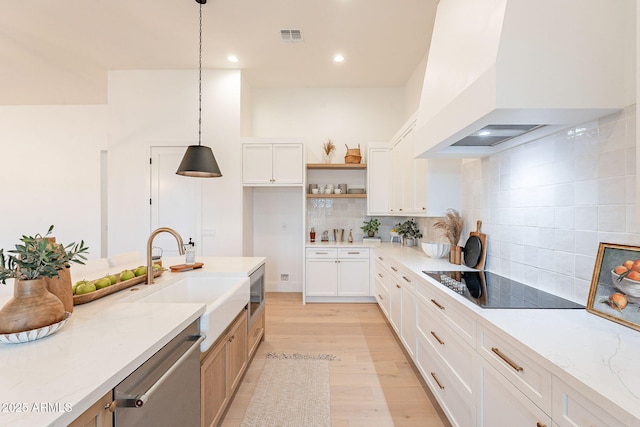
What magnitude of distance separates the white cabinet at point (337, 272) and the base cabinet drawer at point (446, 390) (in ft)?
5.98

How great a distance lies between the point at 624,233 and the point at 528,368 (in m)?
0.80

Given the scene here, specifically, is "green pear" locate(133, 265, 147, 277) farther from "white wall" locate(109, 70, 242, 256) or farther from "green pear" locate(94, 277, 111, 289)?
"white wall" locate(109, 70, 242, 256)

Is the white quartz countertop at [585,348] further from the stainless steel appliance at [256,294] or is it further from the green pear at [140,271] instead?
the green pear at [140,271]

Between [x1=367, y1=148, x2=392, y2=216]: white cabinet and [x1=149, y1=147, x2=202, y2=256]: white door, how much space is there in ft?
7.92

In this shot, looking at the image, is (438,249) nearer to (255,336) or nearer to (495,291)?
(495,291)

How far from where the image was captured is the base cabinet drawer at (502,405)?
3.31ft

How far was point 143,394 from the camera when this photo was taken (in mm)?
919

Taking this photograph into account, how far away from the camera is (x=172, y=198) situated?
3971 millimetres

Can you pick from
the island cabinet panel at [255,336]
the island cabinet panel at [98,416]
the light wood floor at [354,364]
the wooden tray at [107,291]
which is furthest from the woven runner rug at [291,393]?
the island cabinet panel at [98,416]

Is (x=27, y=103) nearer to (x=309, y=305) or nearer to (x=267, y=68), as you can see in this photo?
(x=267, y=68)

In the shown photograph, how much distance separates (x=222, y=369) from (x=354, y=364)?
123cm

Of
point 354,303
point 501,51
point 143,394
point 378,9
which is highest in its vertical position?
point 378,9

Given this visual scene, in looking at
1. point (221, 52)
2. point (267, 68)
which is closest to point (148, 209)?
point (221, 52)

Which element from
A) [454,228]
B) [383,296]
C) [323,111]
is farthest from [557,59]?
[323,111]
